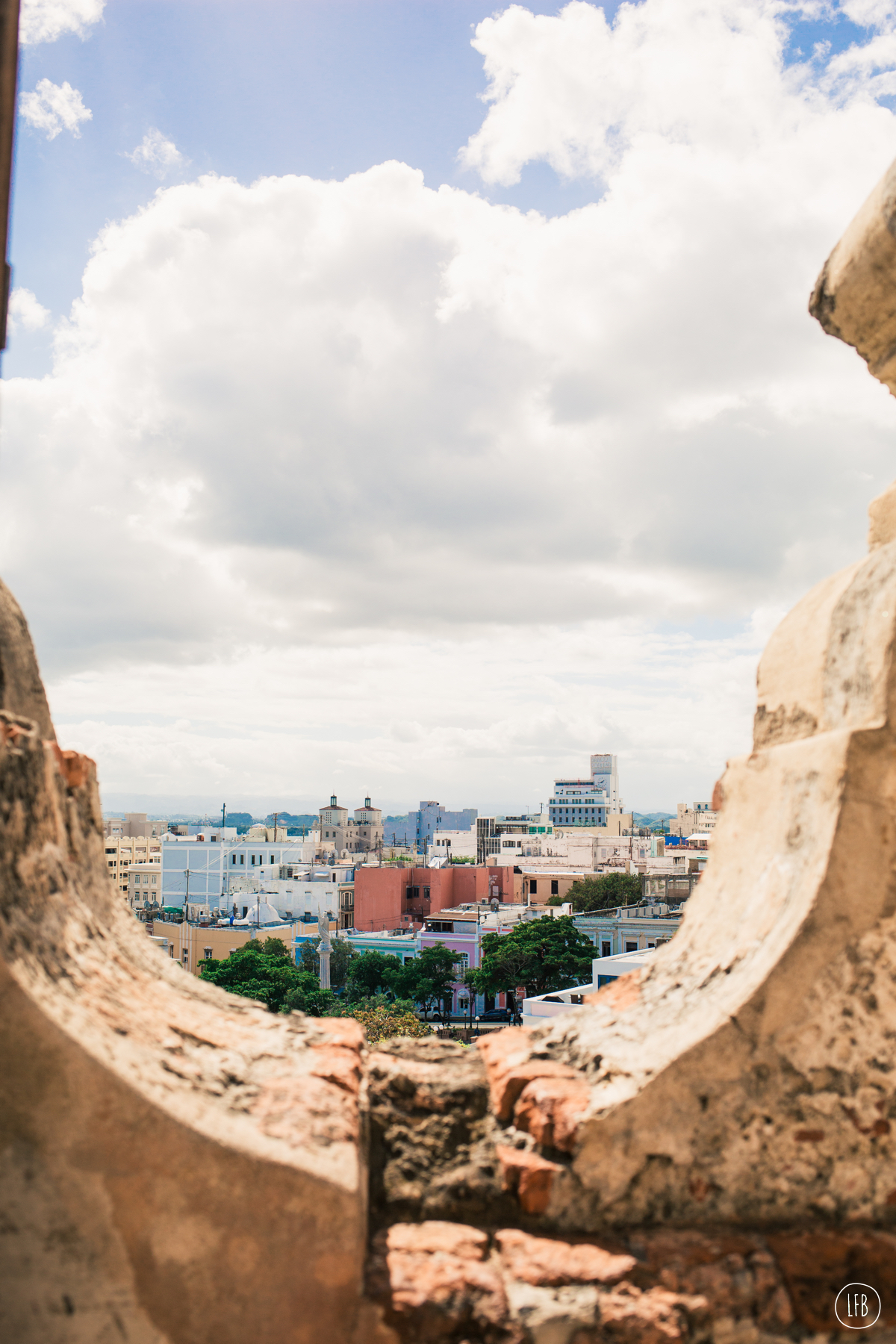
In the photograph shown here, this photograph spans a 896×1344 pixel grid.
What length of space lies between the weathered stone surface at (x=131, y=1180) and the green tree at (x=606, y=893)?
128 ft

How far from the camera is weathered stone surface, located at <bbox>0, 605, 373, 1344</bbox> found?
1.50 m

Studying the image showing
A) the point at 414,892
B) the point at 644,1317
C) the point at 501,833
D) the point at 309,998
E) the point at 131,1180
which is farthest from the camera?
A: the point at 501,833

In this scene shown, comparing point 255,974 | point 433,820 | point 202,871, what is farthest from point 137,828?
point 433,820

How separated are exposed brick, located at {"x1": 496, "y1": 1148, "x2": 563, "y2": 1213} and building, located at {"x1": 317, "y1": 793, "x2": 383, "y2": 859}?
89925mm

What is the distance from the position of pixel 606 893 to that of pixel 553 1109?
40.1 metres

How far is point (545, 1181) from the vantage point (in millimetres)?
1819

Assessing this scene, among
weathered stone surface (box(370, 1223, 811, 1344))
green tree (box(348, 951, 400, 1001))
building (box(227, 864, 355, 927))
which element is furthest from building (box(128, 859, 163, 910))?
weathered stone surface (box(370, 1223, 811, 1344))

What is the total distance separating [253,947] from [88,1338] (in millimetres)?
33845

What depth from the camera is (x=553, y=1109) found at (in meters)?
1.89

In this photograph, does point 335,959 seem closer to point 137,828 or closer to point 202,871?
point 202,871

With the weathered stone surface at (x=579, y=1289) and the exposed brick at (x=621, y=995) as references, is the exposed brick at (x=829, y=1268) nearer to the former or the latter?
the weathered stone surface at (x=579, y=1289)

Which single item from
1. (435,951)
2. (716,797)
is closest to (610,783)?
(435,951)

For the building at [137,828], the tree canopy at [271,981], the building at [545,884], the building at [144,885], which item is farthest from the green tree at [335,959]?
the building at [137,828]

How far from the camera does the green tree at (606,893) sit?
39938 mm
